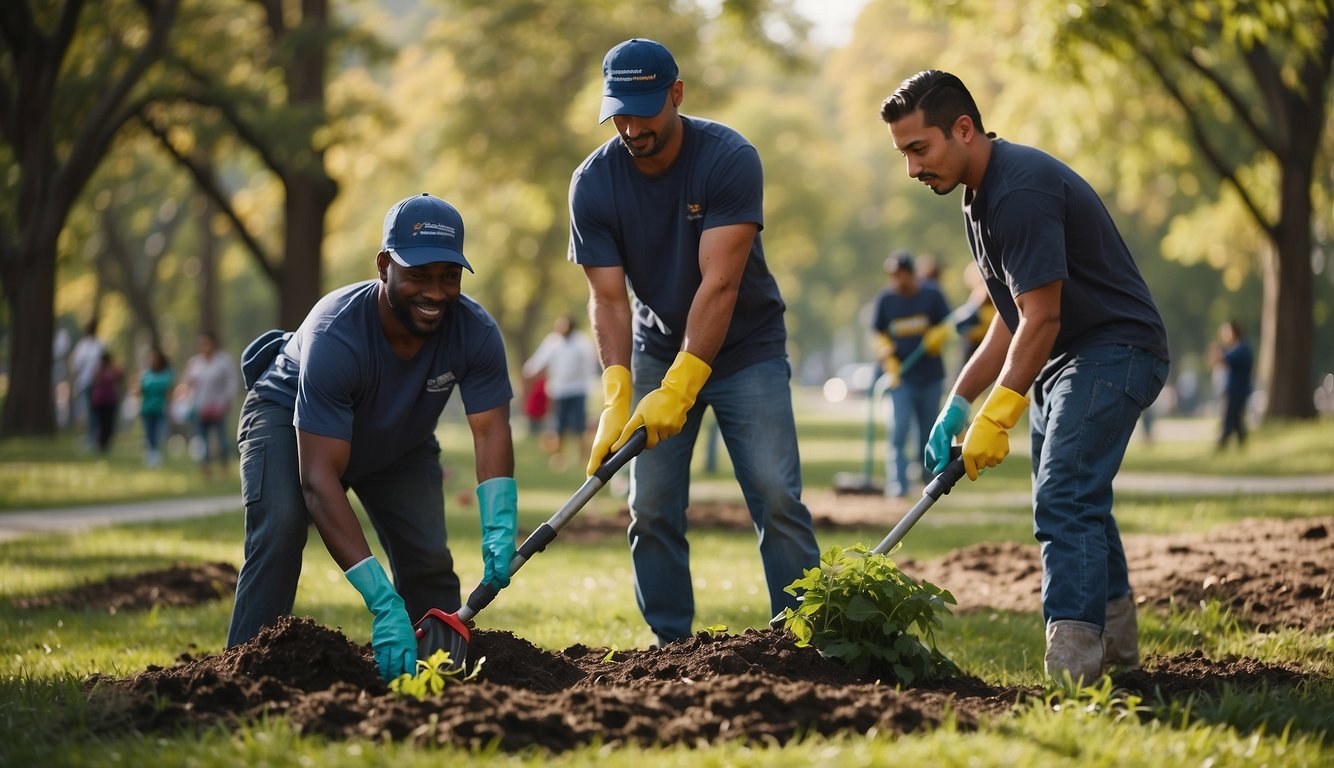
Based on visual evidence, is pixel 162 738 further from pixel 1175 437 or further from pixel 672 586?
pixel 1175 437

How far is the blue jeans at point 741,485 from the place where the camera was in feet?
18.2

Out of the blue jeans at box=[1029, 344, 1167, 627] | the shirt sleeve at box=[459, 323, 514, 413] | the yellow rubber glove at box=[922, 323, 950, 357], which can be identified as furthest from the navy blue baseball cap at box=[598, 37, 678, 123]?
the yellow rubber glove at box=[922, 323, 950, 357]

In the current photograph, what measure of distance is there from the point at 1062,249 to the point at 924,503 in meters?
0.98

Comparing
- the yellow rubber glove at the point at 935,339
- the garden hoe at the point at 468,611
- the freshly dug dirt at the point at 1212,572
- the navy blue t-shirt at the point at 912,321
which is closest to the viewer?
the garden hoe at the point at 468,611

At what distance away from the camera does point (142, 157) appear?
1345 inches

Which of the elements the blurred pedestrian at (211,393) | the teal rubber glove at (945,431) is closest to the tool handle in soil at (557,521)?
the teal rubber glove at (945,431)

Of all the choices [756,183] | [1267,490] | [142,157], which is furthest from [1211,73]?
[142,157]

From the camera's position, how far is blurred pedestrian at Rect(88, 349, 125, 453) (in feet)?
75.0

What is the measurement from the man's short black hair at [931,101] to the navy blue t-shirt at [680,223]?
67cm

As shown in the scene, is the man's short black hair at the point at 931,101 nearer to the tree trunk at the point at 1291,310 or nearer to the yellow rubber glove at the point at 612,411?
the yellow rubber glove at the point at 612,411

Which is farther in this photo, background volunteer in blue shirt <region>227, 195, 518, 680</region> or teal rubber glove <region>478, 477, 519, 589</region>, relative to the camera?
teal rubber glove <region>478, 477, 519, 589</region>

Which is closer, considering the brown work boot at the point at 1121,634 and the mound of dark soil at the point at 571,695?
the mound of dark soil at the point at 571,695

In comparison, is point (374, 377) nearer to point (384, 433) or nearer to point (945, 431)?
point (384, 433)

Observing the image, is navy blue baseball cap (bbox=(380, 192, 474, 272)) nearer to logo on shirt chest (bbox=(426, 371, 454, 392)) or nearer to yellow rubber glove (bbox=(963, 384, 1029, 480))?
→ logo on shirt chest (bbox=(426, 371, 454, 392))
